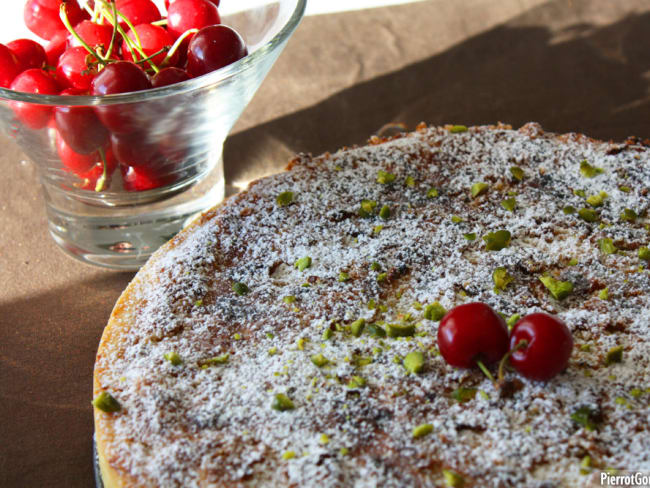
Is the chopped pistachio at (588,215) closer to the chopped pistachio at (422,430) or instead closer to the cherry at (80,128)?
the chopped pistachio at (422,430)

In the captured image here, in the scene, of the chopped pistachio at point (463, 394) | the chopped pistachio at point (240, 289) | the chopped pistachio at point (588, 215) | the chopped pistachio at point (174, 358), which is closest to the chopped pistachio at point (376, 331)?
the chopped pistachio at point (463, 394)

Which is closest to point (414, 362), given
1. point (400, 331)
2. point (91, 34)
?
point (400, 331)

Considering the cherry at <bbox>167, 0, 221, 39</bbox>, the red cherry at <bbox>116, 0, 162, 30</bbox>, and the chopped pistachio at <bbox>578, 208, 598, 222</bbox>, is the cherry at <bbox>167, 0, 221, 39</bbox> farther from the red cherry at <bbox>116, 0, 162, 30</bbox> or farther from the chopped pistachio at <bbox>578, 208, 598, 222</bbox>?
the chopped pistachio at <bbox>578, 208, 598, 222</bbox>

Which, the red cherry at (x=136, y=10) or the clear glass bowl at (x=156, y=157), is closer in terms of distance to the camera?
the clear glass bowl at (x=156, y=157)

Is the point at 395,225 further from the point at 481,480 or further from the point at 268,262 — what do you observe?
the point at 481,480

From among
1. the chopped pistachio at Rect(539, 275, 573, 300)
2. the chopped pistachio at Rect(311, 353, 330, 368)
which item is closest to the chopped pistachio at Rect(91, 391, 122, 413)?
the chopped pistachio at Rect(311, 353, 330, 368)

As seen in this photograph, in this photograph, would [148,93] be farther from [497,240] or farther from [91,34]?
[497,240]

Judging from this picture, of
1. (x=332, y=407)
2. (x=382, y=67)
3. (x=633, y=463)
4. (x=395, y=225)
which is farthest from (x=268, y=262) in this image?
(x=382, y=67)
